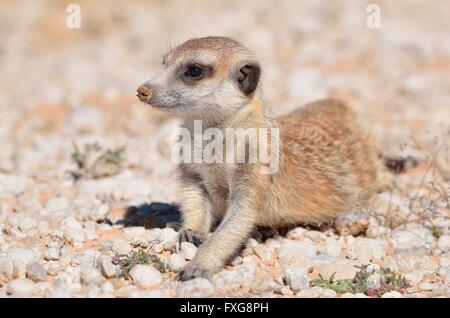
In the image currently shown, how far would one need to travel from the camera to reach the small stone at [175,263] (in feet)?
13.4

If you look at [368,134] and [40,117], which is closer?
[368,134]

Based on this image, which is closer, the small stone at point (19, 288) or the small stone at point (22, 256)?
the small stone at point (19, 288)

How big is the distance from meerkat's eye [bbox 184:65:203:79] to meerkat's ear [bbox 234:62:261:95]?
0.25 meters

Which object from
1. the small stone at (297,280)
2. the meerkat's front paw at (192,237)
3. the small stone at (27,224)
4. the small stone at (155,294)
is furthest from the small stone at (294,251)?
the small stone at (27,224)

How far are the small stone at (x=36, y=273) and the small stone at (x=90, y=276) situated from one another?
21 centimetres

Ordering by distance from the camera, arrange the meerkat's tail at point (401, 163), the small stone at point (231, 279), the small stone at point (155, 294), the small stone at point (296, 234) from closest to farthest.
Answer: the small stone at point (155, 294) → the small stone at point (231, 279) → the small stone at point (296, 234) → the meerkat's tail at point (401, 163)

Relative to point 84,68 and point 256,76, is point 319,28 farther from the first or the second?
point 256,76

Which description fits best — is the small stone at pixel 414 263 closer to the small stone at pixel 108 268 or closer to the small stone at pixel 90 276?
the small stone at pixel 108 268

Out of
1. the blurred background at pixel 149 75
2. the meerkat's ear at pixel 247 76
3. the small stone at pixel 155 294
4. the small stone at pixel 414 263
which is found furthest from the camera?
the blurred background at pixel 149 75

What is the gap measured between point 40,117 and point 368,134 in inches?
170

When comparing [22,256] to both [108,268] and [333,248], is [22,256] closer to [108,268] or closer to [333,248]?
[108,268]

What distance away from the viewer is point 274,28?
36.6 feet
